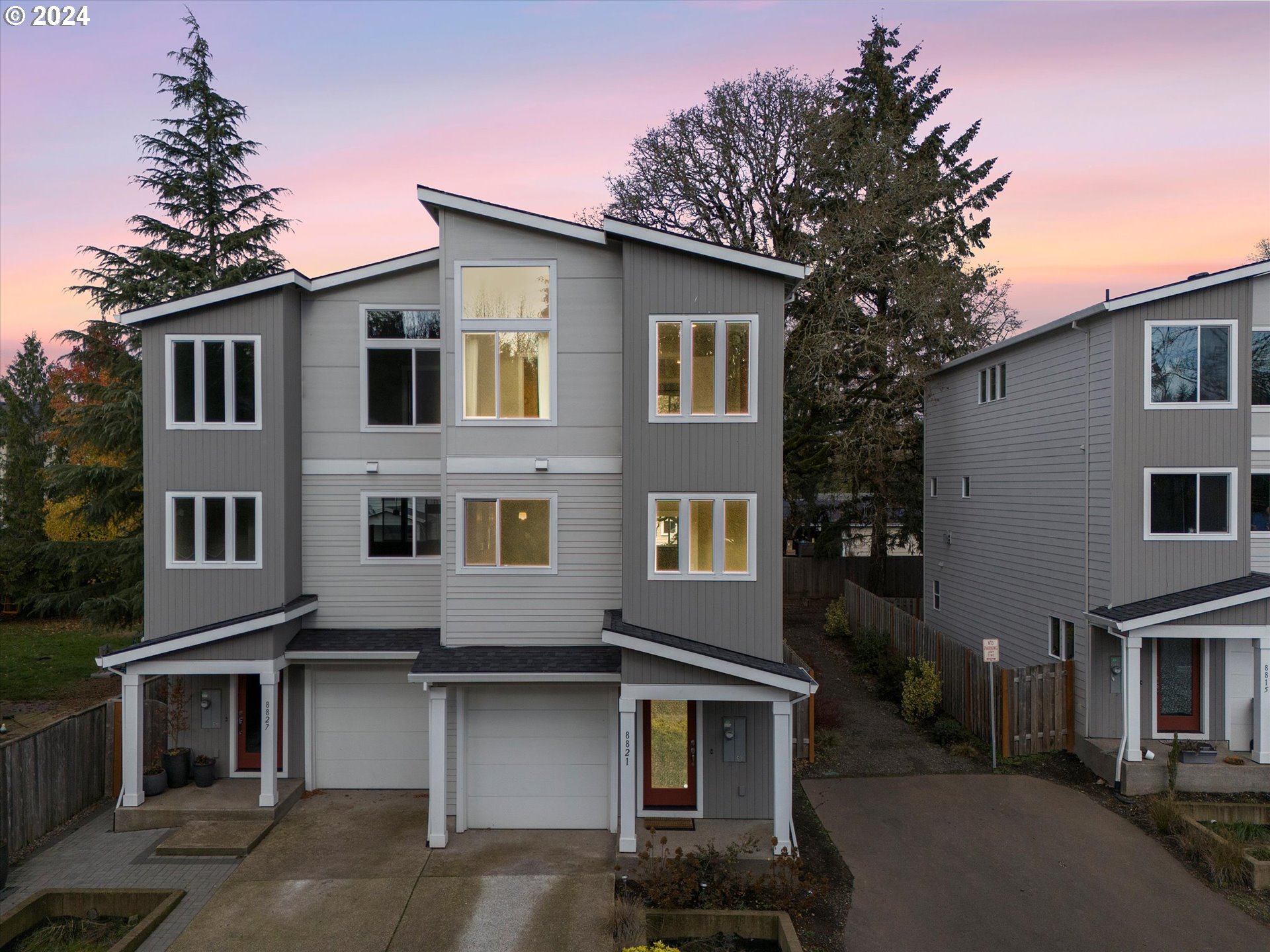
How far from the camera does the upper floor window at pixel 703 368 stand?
1057 cm

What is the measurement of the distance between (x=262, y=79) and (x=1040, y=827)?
21526 mm

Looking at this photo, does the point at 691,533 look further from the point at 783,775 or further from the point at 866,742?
the point at 866,742

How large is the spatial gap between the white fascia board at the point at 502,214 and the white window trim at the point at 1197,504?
397 inches

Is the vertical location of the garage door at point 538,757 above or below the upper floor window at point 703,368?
below

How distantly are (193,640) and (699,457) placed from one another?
26.3 ft

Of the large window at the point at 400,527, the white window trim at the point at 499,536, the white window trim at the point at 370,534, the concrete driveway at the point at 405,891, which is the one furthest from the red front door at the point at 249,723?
the white window trim at the point at 499,536

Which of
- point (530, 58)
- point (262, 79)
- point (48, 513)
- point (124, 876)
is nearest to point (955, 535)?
point (530, 58)

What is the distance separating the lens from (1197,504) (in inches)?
508

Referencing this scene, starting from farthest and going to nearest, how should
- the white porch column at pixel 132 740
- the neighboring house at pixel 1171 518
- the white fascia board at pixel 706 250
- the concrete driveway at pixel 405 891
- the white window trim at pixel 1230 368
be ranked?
the white window trim at pixel 1230 368 < the neighboring house at pixel 1171 518 < the white porch column at pixel 132 740 < the white fascia board at pixel 706 250 < the concrete driveway at pixel 405 891

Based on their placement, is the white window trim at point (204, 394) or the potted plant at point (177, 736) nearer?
the white window trim at point (204, 394)

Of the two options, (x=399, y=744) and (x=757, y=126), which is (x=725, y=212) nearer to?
(x=757, y=126)

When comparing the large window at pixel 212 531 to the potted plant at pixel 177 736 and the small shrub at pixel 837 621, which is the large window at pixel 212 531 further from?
the small shrub at pixel 837 621

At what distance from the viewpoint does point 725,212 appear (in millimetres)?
24562

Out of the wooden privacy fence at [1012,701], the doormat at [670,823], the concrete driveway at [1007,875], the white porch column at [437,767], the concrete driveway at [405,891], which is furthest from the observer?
the wooden privacy fence at [1012,701]
